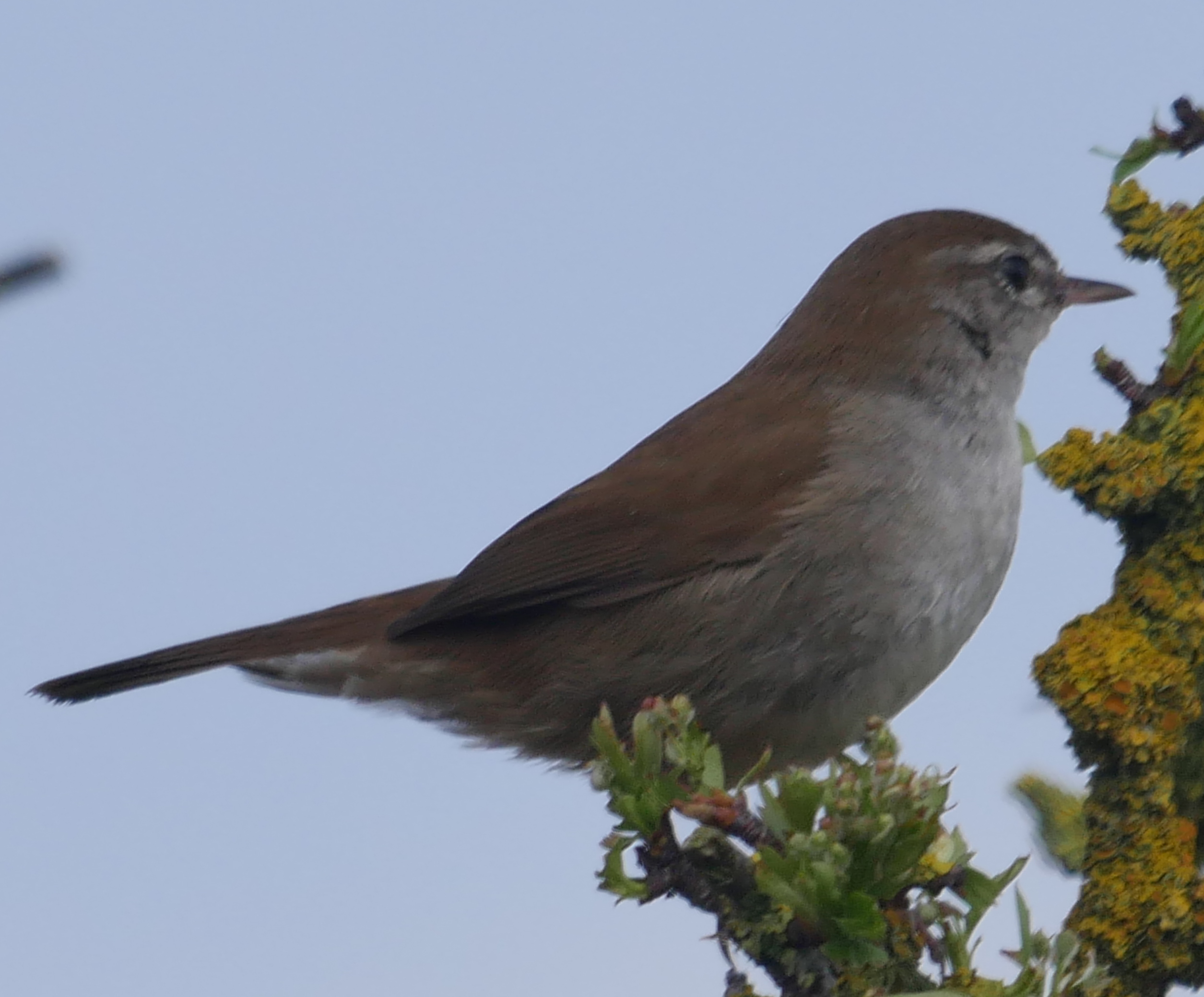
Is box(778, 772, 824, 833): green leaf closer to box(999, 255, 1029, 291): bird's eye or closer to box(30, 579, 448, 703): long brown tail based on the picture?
box(30, 579, 448, 703): long brown tail

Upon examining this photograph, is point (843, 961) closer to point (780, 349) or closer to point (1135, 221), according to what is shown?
point (1135, 221)

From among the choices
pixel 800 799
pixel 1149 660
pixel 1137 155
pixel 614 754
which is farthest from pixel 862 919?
pixel 1137 155

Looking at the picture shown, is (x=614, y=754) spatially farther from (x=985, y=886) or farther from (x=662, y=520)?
(x=662, y=520)

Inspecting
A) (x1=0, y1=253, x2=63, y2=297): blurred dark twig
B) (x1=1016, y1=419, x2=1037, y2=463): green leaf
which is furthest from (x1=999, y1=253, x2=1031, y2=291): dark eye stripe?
(x1=0, y1=253, x2=63, y2=297): blurred dark twig

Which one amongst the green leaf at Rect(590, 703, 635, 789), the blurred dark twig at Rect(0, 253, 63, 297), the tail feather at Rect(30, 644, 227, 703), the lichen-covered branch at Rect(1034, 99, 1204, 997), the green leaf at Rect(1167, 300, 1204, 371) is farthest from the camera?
the tail feather at Rect(30, 644, 227, 703)

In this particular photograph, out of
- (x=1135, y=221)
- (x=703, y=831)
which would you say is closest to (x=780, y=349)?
(x=1135, y=221)

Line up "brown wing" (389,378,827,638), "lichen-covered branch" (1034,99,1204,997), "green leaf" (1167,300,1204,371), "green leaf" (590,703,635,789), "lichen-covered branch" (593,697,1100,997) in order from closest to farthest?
"lichen-covered branch" (593,697,1100,997) → "green leaf" (590,703,635,789) → "lichen-covered branch" (1034,99,1204,997) → "green leaf" (1167,300,1204,371) → "brown wing" (389,378,827,638)

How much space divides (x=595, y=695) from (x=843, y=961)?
198 cm

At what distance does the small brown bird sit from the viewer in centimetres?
380

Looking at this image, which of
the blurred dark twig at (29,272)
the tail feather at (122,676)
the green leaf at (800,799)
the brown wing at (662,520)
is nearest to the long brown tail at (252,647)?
the tail feather at (122,676)

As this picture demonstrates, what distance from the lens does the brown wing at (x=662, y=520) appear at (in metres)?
4.07

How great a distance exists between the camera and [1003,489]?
4.09m

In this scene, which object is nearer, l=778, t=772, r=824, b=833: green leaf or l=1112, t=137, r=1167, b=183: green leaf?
l=778, t=772, r=824, b=833: green leaf

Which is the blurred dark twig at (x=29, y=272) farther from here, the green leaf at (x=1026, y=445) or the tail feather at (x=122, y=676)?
the tail feather at (x=122, y=676)
